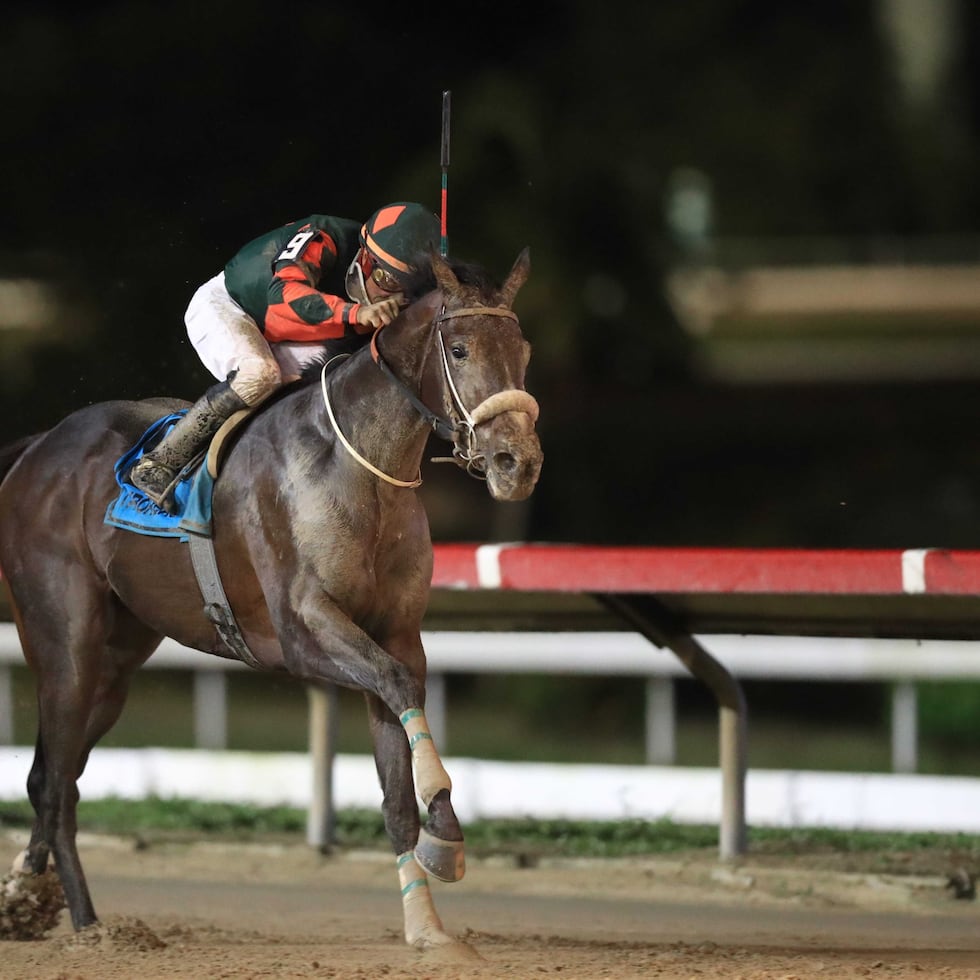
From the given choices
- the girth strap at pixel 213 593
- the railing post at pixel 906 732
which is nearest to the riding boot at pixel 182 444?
the girth strap at pixel 213 593

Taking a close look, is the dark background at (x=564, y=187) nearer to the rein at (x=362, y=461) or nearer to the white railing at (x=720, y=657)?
the rein at (x=362, y=461)

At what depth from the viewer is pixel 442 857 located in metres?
4.80

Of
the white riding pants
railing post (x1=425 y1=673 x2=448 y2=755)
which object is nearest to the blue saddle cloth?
the white riding pants

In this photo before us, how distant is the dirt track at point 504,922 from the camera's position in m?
4.92

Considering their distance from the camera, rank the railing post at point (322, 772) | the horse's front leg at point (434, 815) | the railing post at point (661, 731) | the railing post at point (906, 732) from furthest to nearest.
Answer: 1. the railing post at point (661, 731)
2. the railing post at point (906, 732)
3. the railing post at point (322, 772)
4. the horse's front leg at point (434, 815)

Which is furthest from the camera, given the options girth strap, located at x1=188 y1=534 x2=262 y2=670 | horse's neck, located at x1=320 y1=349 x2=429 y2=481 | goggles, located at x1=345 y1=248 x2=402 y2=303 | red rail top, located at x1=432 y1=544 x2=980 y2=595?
red rail top, located at x1=432 y1=544 x2=980 y2=595

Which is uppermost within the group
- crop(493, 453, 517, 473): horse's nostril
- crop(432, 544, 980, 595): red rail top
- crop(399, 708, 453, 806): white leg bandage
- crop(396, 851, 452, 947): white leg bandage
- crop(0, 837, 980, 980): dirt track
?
crop(493, 453, 517, 473): horse's nostril

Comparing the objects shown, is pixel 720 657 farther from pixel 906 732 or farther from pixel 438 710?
pixel 438 710

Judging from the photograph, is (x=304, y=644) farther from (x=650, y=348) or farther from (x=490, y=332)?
(x=650, y=348)

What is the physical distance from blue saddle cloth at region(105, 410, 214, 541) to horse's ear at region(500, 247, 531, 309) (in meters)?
1.07

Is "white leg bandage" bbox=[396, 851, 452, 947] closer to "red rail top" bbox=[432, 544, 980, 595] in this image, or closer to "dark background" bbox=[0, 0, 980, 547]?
"red rail top" bbox=[432, 544, 980, 595]

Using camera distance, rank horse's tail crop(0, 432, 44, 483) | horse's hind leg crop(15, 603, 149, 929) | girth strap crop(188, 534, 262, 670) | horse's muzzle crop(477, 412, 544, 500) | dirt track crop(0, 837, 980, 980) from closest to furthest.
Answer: horse's muzzle crop(477, 412, 544, 500) < dirt track crop(0, 837, 980, 980) < girth strap crop(188, 534, 262, 670) < horse's hind leg crop(15, 603, 149, 929) < horse's tail crop(0, 432, 44, 483)

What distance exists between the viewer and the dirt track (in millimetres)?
4922

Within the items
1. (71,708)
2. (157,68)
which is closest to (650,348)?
(157,68)
